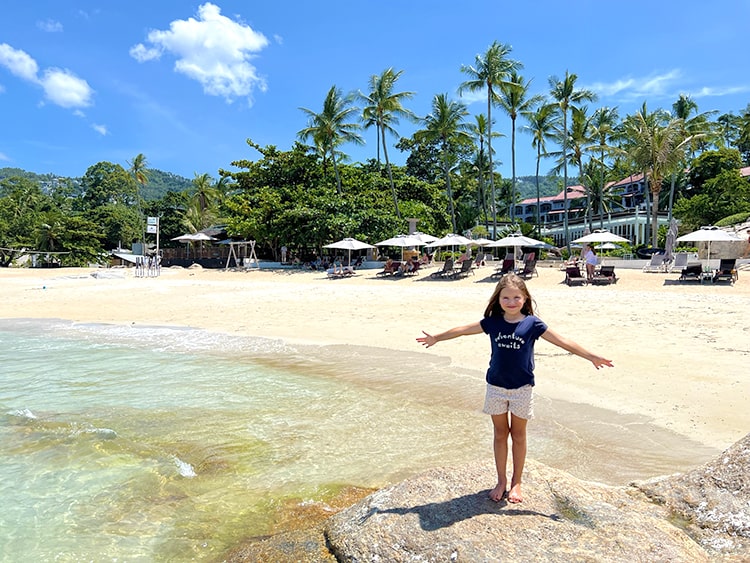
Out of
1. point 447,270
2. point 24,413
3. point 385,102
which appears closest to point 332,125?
point 385,102

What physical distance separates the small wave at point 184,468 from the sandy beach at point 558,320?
4179 mm

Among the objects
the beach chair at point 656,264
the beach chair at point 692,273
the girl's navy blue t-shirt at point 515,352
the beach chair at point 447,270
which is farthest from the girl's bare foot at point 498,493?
the beach chair at point 656,264

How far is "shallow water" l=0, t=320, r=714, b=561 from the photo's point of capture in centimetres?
380

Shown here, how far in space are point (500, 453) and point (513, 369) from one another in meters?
0.52

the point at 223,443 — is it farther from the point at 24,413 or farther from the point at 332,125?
the point at 332,125

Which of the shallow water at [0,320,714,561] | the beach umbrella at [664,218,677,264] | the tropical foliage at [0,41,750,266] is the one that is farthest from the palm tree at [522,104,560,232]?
the shallow water at [0,320,714,561]

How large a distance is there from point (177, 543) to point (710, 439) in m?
4.69

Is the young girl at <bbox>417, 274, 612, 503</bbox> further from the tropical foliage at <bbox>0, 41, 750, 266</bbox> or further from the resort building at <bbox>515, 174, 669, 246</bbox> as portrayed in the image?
the resort building at <bbox>515, 174, 669, 246</bbox>

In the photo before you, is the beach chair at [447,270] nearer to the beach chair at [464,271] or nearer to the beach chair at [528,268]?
the beach chair at [464,271]

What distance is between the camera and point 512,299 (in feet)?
10.1

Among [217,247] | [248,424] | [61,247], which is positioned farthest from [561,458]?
[61,247]

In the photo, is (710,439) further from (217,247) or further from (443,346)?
(217,247)

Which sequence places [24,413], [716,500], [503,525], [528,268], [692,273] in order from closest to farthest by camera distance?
1. [503,525]
2. [716,500]
3. [24,413]
4. [692,273]
5. [528,268]

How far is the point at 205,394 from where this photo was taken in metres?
6.93
